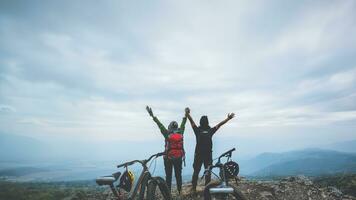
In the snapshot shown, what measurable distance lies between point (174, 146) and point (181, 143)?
13.5 inches

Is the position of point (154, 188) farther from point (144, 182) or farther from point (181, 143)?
point (181, 143)

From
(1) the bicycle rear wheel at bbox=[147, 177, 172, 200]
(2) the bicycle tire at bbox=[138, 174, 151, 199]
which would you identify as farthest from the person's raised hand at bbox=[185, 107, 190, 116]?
(2) the bicycle tire at bbox=[138, 174, 151, 199]

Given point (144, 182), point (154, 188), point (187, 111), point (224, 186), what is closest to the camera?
point (224, 186)

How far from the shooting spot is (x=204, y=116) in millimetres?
11109

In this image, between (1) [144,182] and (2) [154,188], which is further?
(2) [154,188]

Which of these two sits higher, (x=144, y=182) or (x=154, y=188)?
(x=144, y=182)

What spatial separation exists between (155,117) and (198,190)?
4.80m

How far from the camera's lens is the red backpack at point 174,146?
10453 millimetres

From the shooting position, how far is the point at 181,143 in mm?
10656

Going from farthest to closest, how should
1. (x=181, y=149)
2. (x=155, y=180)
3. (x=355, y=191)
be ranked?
(x=355, y=191) < (x=181, y=149) < (x=155, y=180)

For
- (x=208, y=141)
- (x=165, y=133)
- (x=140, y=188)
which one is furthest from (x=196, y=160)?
(x=140, y=188)

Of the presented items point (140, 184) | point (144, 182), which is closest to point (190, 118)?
point (144, 182)

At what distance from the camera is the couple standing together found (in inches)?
412

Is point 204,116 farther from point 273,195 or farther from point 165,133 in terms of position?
point 273,195
